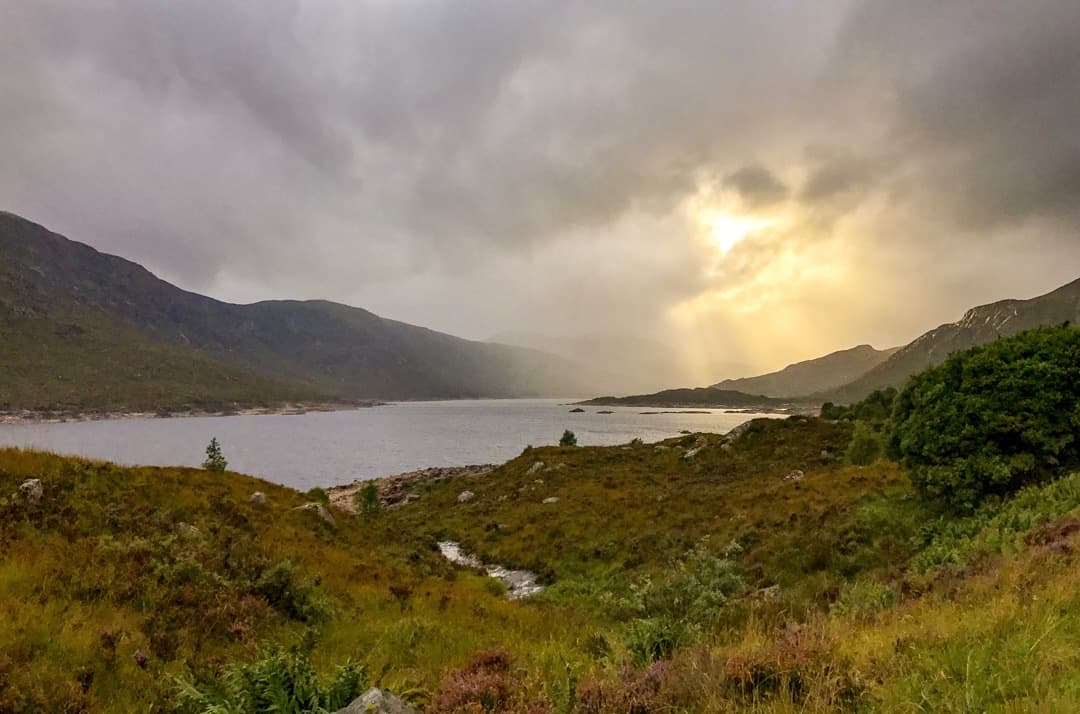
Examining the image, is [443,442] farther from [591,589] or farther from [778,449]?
[591,589]

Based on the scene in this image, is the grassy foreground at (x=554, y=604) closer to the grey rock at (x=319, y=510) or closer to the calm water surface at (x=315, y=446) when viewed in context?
the grey rock at (x=319, y=510)

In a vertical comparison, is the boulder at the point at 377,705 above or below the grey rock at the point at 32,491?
below

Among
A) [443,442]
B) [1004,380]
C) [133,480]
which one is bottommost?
[443,442]

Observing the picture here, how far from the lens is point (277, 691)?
5.80m

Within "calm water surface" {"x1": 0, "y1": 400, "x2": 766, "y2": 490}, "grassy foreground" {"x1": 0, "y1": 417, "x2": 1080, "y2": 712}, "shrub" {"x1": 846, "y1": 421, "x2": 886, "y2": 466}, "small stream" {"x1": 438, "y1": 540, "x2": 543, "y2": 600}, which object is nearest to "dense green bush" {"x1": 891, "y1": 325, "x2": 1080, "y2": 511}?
"grassy foreground" {"x1": 0, "y1": 417, "x2": 1080, "y2": 712}

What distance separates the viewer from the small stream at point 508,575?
21972 millimetres

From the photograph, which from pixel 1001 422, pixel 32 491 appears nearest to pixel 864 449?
pixel 1001 422

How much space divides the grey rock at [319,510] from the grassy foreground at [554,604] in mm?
403

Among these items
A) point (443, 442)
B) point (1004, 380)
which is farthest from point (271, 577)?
point (443, 442)

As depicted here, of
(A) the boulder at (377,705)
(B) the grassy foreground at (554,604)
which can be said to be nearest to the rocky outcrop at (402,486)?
(B) the grassy foreground at (554,604)

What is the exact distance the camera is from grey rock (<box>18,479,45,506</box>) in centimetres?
1151

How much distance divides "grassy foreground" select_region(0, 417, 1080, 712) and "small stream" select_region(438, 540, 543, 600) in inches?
42.1

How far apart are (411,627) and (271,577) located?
3.33 metres

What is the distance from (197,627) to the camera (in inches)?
334
